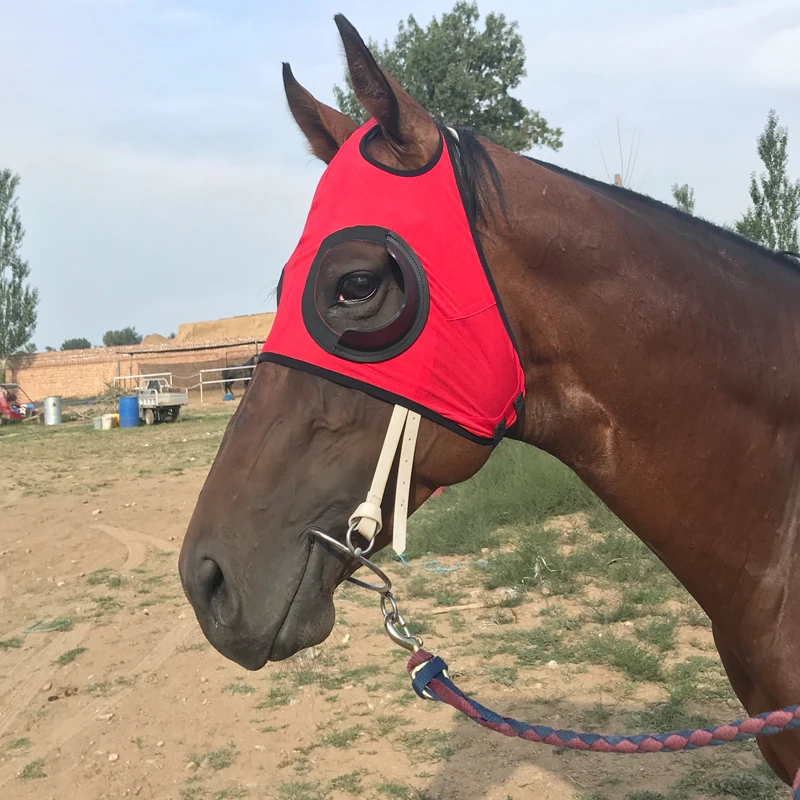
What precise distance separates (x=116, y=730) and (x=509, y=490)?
4.32m

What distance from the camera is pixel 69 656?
16.5ft

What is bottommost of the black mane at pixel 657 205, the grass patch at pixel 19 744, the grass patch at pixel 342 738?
the grass patch at pixel 19 744

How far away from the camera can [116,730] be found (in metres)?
4.01

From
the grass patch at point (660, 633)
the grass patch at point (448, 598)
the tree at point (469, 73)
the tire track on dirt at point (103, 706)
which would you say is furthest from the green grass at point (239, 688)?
the tree at point (469, 73)

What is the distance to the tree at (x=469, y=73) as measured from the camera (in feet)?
59.5

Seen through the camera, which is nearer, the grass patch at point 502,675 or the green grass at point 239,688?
the grass patch at point 502,675

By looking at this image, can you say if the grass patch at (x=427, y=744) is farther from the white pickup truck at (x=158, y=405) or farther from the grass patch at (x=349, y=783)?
the white pickup truck at (x=158, y=405)

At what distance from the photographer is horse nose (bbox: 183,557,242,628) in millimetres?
1337

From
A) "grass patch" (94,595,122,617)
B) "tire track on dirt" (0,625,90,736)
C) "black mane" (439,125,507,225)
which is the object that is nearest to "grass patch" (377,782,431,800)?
"tire track on dirt" (0,625,90,736)

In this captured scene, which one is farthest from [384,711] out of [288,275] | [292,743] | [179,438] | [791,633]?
[179,438]

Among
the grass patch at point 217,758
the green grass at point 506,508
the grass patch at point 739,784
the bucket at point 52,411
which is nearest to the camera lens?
the grass patch at point 739,784

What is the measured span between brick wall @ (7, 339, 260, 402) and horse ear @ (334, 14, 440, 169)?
31.3 meters

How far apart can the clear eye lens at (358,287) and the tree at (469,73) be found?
55.2 feet

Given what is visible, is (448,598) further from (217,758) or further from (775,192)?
(775,192)
